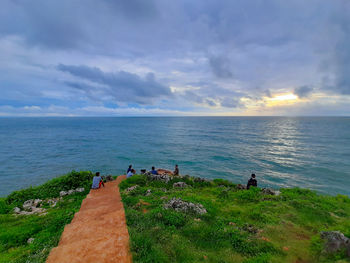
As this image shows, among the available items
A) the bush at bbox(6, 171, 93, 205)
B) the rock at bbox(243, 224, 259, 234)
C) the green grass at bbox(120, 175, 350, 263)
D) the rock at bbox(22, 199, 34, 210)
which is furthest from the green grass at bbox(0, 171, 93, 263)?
the rock at bbox(243, 224, 259, 234)

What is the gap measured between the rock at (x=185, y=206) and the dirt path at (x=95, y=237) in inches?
135

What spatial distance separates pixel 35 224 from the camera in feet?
34.4

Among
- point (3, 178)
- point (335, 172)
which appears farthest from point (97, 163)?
point (335, 172)

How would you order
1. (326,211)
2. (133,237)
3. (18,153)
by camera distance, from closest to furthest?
(133,237)
(326,211)
(18,153)

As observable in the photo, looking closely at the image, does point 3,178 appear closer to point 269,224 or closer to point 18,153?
point 18,153

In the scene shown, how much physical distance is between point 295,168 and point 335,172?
6.30 m

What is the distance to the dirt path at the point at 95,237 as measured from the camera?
6.71 meters

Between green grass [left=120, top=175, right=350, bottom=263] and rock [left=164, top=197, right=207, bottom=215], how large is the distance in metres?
0.49

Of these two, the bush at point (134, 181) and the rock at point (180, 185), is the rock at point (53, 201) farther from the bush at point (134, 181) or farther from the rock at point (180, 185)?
the rock at point (180, 185)

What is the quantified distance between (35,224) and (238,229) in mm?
12590

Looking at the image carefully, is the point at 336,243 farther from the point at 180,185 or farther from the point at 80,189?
the point at 80,189

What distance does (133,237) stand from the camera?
7789 mm

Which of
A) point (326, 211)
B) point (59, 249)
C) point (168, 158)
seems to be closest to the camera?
point (59, 249)

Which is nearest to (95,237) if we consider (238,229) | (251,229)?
(238,229)
